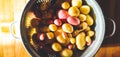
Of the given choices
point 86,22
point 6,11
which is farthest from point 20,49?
point 86,22

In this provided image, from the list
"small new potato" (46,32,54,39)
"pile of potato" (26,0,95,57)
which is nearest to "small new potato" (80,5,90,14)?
"pile of potato" (26,0,95,57)

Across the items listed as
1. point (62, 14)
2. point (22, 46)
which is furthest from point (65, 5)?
point (22, 46)

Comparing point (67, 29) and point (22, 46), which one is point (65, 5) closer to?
point (67, 29)

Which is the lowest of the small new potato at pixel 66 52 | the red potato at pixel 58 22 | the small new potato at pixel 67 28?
the small new potato at pixel 66 52

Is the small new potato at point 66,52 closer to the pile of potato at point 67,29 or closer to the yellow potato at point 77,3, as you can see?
the pile of potato at point 67,29

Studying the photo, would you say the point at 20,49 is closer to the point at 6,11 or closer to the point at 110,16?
the point at 6,11

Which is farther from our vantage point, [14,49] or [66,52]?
[14,49]

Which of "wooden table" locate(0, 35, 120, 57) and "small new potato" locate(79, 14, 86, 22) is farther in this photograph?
"wooden table" locate(0, 35, 120, 57)

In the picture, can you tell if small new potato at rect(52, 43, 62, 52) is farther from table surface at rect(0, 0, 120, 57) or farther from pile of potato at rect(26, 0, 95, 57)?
table surface at rect(0, 0, 120, 57)

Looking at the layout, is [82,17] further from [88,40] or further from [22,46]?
[22,46]

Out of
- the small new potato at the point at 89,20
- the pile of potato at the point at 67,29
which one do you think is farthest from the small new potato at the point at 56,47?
the small new potato at the point at 89,20

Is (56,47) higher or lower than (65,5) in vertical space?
lower
